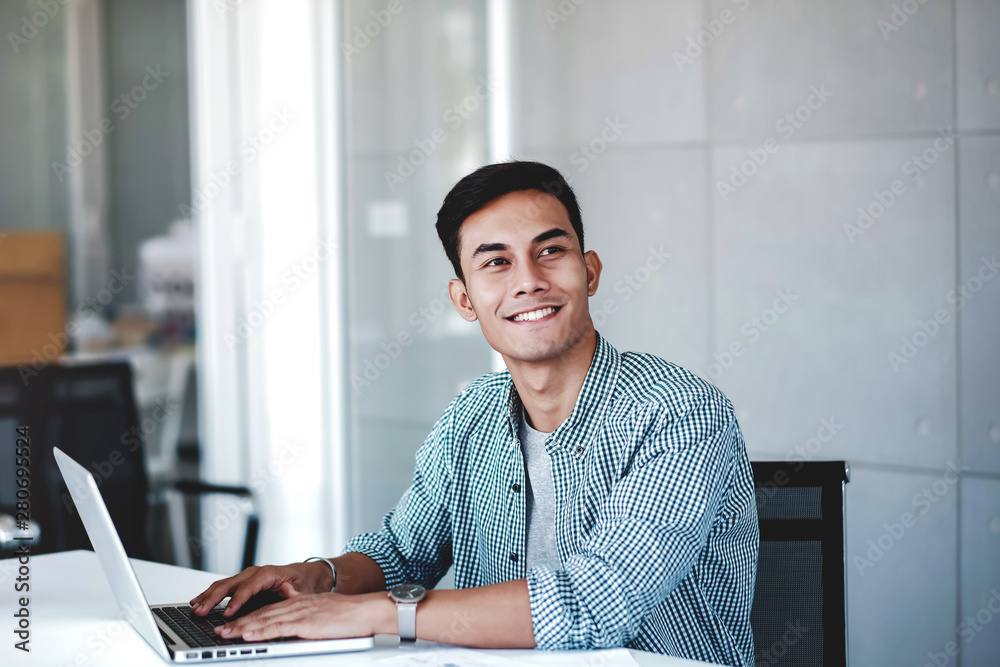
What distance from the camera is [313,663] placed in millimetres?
1381

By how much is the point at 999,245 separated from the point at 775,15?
0.98 metres

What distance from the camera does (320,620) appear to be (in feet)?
4.72

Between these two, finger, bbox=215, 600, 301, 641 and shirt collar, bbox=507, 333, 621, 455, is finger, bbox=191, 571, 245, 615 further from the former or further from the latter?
shirt collar, bbox=507, 333, 621, 455

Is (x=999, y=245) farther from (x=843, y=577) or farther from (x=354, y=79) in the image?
(x=354, y=79)

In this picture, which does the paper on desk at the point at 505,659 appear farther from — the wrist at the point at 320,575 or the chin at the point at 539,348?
the chin at the point at 539,348

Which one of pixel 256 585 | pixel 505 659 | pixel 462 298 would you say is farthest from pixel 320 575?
pixel 462 298

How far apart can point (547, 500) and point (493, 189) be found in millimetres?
594

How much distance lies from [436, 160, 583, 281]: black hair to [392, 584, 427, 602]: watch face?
67 centimetres

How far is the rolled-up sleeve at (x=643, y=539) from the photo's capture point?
144 centimetres

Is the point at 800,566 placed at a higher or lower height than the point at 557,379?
lower

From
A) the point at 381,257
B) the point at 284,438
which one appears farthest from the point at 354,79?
the point at 284,438

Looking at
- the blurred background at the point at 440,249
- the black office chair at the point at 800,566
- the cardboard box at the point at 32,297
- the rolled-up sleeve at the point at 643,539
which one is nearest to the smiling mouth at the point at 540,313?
the rolled-up sleeve at the point at 643,539

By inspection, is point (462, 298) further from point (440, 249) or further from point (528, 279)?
point (440, 249)

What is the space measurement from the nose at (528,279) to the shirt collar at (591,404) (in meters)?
0.16
